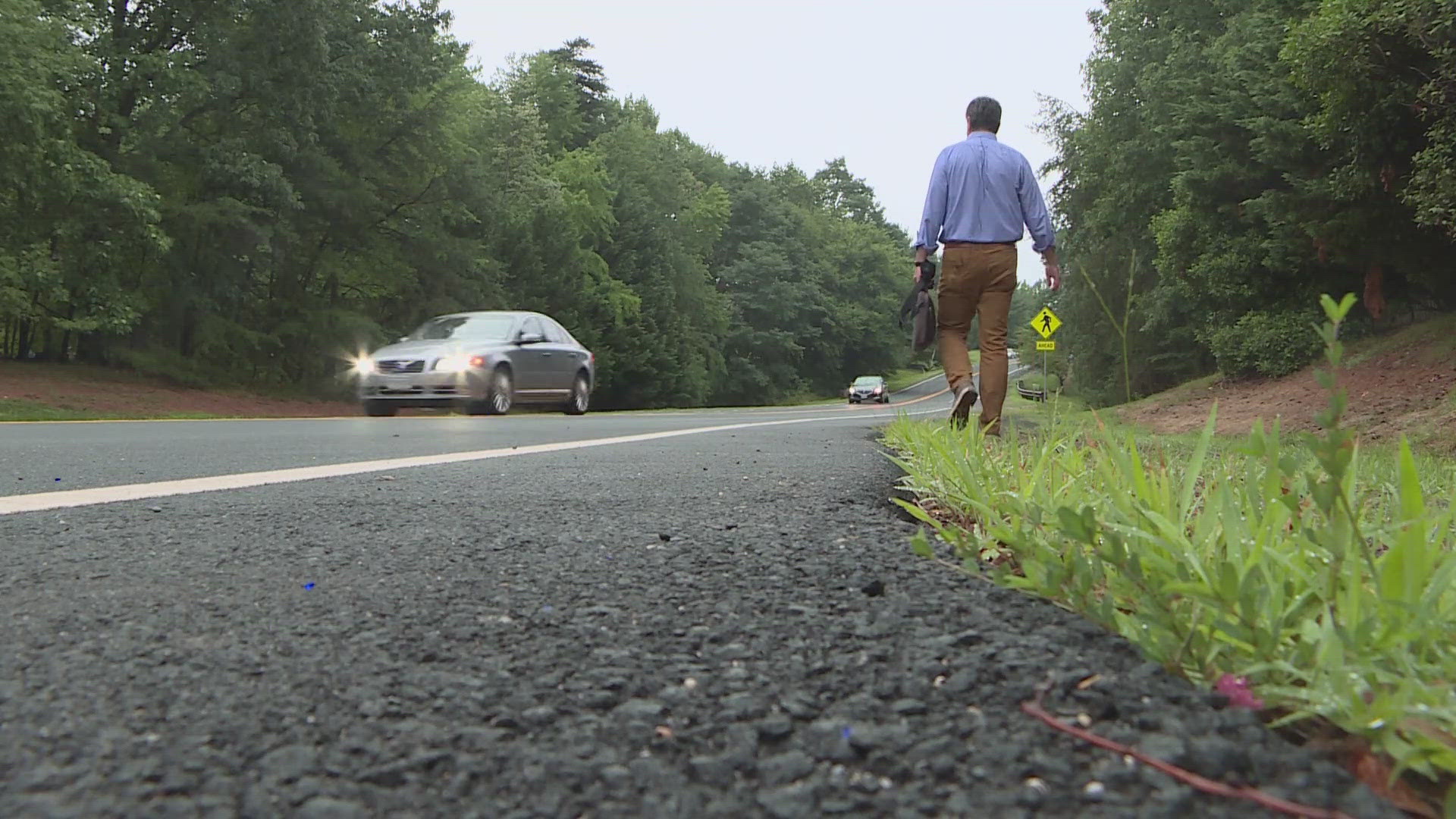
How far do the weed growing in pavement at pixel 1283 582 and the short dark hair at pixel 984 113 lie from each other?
4.44 metres

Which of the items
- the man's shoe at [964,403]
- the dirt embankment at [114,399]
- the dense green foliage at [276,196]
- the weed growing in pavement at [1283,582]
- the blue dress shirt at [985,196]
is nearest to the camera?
the weed growing in pavement at [1283,582]

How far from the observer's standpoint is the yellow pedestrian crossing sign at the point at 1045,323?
11.7 ft

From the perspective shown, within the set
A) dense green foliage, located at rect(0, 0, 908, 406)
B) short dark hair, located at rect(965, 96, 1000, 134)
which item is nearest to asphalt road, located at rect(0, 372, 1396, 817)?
short dark hair, located at rect(965, 96, 1000, 134)

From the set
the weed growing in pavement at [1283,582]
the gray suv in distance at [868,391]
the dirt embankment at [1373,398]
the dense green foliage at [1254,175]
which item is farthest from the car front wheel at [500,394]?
the gray suv in distance at [868,391]

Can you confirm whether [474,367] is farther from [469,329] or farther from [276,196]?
[276,196]

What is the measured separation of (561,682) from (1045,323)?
303 centimetres

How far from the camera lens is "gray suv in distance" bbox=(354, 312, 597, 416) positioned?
13227 mm

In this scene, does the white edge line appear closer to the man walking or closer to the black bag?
the black bag

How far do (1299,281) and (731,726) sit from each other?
19109mm

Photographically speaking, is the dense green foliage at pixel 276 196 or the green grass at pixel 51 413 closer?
the green grass at pixel 51 413

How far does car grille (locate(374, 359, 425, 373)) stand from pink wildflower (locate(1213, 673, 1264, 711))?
1284 cm

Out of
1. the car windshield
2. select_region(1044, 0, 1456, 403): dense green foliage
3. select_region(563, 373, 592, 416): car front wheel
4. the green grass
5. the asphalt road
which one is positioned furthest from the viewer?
select_region(563, 373, 592, 416): car front wheel

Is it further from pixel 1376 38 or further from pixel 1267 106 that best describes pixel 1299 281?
pixel 1376 38

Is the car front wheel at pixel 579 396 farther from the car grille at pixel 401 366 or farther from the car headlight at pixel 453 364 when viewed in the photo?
the car grille at pixel 401 366
